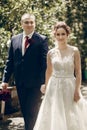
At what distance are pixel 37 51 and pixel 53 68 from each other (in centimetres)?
42

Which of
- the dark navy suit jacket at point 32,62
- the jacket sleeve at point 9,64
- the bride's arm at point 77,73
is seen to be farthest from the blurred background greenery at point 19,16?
the bride's arm at point 77,73

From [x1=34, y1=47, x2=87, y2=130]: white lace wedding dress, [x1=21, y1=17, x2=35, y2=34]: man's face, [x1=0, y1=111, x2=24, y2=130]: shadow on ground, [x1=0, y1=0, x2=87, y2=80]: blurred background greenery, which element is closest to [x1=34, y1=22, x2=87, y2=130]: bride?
[x1=34, y1=47, x2=87, y2=130]: white lace wedding dress

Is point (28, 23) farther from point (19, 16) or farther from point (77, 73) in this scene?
point (19, 16)

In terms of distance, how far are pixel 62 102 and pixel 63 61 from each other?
706 millimetres

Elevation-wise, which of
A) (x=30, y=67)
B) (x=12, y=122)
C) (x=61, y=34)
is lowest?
(x=12, y=122)

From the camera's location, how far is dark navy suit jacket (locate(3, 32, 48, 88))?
691 cm

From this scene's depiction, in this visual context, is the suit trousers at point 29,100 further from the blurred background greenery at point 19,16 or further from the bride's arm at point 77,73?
the blurred background greenery at point 19,16

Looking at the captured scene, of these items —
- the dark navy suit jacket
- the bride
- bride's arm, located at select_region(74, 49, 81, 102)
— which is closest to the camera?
bride's arm, located at select_region(74, 49, 81, 102)

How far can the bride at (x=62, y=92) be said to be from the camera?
661 centimetres

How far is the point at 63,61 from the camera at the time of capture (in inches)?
263

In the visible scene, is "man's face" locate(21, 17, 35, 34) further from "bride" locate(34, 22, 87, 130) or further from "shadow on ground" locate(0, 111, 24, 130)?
"shadow on ground" locate(0, 111, 24, 130)

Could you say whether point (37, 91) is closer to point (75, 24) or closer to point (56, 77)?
→ point (56, 77)

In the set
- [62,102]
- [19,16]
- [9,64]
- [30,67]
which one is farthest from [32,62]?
[19,16]

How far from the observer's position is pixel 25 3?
10.4m
